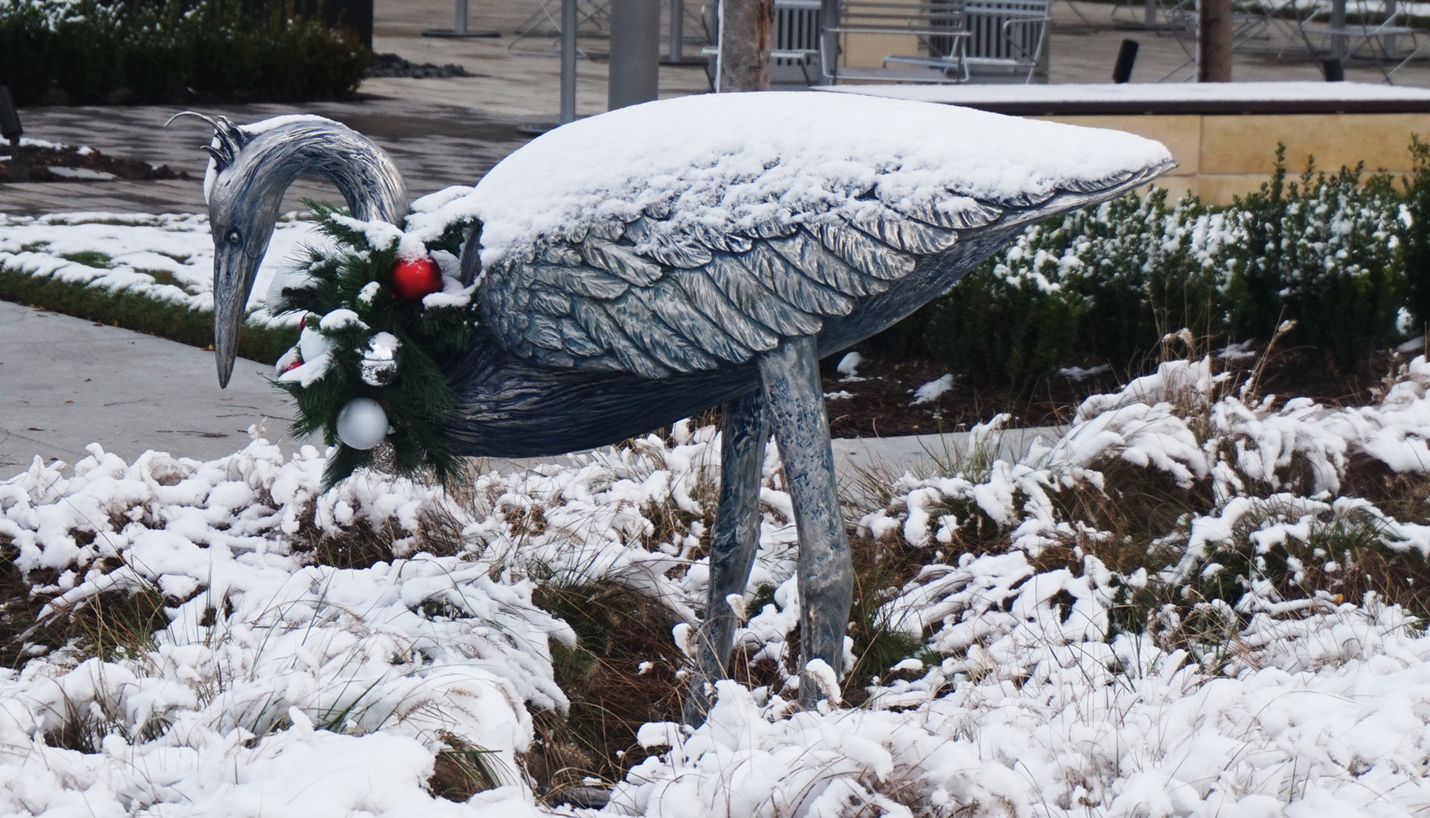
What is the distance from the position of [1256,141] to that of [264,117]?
11200 millimetres

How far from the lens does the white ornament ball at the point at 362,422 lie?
2588 mm

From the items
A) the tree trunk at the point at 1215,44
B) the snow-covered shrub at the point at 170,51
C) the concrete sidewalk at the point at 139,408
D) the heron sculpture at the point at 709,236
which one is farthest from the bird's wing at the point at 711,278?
the snow-covered shrub at the point at 170,51

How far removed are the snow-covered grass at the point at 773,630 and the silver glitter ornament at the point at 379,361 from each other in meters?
0.50

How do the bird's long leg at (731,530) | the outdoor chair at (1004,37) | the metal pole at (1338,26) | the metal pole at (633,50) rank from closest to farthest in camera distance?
1. the bird's long leg at (731,530)
2. the metal pole at (633,50)
3. the outdoor chair at (1004,37)
4. the metal pole at (1338,26)

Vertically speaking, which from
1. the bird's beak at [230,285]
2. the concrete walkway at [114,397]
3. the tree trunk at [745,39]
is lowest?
the concrete walkway at [114,397]

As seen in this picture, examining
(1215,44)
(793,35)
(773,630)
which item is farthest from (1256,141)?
(793,35)

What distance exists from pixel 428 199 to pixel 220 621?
99 centimetres

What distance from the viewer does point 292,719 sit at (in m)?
2.38

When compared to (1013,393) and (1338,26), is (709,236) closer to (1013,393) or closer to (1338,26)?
(1013,393)

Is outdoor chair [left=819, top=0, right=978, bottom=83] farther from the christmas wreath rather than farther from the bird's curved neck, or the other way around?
the christmas wreath

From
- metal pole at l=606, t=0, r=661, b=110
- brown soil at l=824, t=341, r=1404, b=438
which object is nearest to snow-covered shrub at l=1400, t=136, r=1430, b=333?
brown soil at l=824, t=341, r=1404, b=438

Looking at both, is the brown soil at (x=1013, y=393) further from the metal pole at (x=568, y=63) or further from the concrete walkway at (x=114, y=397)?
the metal pole at (x=568, y=63)

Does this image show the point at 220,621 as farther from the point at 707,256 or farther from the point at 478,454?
the point at 707,256

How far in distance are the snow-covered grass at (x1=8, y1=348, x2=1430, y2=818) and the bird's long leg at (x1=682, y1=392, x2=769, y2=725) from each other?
0.16m
